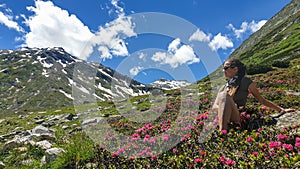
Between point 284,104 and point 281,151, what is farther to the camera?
point 284,104

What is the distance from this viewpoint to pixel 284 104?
38.4 feet

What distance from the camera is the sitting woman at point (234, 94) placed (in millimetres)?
6490

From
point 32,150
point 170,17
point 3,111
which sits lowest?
point 32,150

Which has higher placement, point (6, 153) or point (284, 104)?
point (6, 153)

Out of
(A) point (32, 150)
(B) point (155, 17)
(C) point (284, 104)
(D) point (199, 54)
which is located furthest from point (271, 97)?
(A) point (32, 150)

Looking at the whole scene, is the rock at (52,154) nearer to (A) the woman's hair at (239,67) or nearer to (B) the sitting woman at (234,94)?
(B) the sitting woman at (234,94)

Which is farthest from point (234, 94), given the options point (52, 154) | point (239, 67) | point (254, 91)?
point (52, 154)

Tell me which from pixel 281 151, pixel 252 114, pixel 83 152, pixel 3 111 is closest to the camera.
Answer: pixel 281 151

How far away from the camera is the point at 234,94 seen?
7492 millimetres

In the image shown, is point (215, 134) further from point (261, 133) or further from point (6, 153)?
point (6, 153)

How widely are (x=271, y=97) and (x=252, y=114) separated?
8308 mm

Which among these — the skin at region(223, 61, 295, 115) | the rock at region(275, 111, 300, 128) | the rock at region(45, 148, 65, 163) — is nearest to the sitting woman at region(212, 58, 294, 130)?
the skin at region(223, 61, 295, 115)

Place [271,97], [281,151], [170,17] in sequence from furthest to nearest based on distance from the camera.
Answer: [271,97]
[170,17]
[281,151]

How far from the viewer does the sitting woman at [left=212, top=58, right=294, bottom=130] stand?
6490 mm
